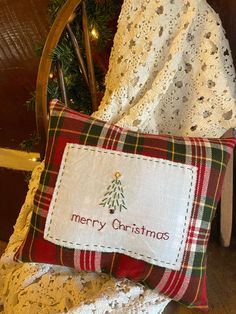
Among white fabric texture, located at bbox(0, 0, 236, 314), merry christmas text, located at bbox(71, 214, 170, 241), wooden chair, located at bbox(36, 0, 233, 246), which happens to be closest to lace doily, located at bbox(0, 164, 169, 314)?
white fabric texture, located at bbox(0, 0, 236, 314)

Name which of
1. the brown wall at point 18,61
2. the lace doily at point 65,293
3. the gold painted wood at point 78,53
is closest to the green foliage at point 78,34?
the gold painted wood at point 78,53

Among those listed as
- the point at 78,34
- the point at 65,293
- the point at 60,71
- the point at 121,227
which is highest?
the point at 78,34

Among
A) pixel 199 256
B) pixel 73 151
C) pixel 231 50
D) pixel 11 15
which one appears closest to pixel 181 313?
pixel 199 256

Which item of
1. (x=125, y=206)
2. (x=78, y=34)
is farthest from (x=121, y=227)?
(x=78, y=34)

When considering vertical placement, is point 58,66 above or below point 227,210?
above

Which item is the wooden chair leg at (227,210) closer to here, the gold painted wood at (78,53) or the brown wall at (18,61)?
the gold painted wood at (78,53)

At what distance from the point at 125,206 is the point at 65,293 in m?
0.23

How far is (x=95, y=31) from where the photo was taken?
974mm

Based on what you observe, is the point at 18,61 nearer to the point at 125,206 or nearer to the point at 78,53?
the point at 78,53

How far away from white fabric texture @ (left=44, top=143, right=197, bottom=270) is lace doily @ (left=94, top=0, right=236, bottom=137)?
6.2 inches

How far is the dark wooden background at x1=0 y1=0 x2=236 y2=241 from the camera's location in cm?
113

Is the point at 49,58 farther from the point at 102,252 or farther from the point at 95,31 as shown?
the point at 102,252

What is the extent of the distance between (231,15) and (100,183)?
50 centimetres

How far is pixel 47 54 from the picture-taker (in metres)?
0.89
